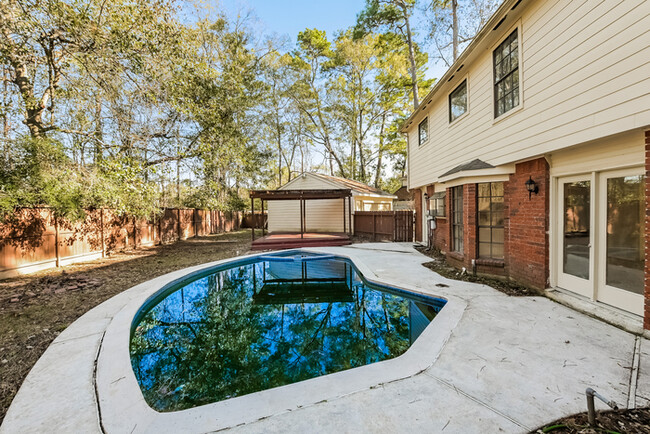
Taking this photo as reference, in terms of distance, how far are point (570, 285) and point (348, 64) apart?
23198mm

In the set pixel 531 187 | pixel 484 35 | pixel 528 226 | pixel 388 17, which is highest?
pixel 388 17

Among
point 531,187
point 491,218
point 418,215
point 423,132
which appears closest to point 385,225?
point 418,215

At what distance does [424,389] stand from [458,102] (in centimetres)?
757

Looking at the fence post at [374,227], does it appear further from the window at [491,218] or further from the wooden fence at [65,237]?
the wooden fence at [65,237]

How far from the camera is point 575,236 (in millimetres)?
4344

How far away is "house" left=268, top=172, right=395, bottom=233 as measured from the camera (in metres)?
16.1

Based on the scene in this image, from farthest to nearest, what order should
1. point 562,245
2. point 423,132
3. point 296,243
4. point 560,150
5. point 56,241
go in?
point 296,243 → point 423,132 → point 56,241 → point 562,245 → point 560,150

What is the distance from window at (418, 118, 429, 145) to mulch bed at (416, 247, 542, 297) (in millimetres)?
4574

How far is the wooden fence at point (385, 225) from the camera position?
12.9 m

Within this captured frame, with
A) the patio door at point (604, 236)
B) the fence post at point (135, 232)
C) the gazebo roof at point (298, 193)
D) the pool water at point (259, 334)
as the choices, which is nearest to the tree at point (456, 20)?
the gazebo roof at point (298, 193)

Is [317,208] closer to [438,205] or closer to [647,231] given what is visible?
[438,205]

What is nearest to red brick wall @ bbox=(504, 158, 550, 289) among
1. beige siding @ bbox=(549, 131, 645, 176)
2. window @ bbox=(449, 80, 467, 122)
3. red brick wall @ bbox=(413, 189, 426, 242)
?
beige siding @ bbox=(549, 131, 645, 176)

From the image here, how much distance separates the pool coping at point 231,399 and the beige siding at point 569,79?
3.32 m

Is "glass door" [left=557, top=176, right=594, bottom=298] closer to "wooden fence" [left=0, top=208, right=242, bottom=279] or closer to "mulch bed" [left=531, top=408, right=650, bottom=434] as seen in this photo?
"mulch bed" [left=531, top=408, right=650, bottom=434]
